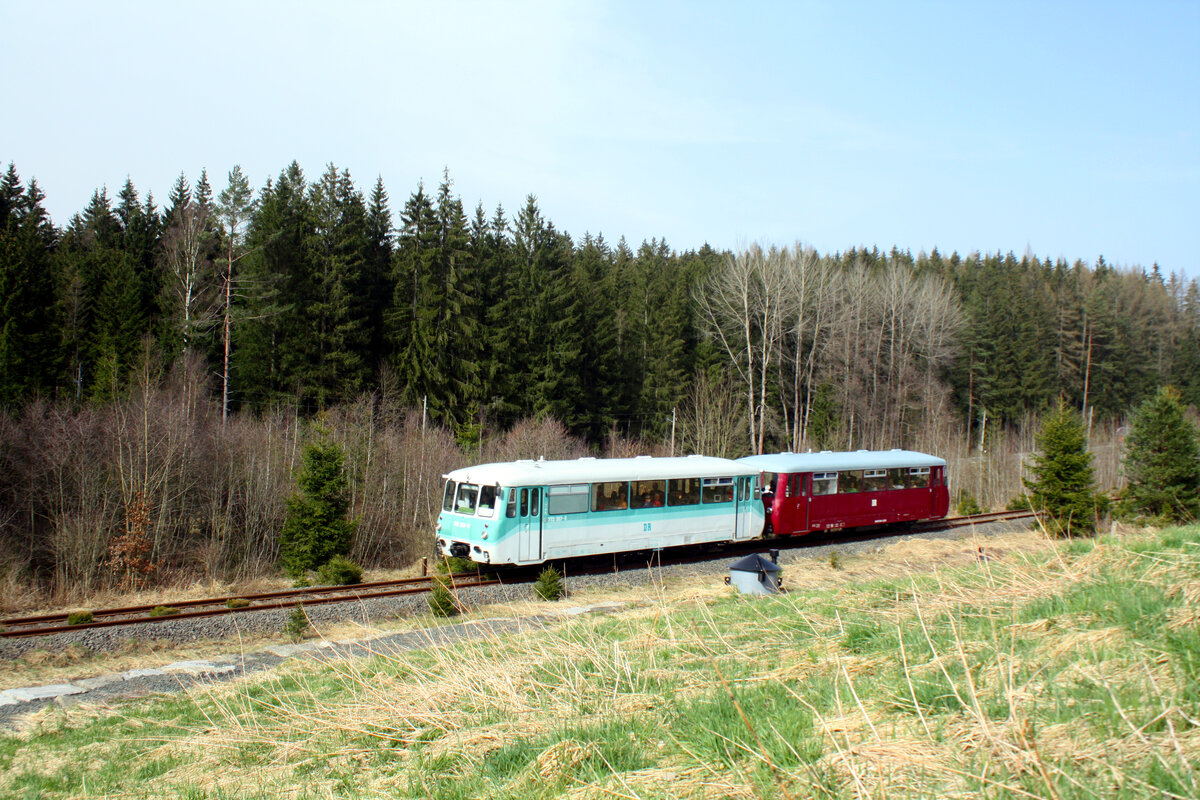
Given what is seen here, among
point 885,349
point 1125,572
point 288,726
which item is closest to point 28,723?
point 288,726

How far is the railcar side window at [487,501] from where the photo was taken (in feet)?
58.0

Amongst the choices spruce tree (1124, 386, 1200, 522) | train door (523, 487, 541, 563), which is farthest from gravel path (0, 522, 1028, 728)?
spruce tree (1124, 386, 1200, 522)

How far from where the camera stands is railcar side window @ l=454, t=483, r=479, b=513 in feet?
59.9

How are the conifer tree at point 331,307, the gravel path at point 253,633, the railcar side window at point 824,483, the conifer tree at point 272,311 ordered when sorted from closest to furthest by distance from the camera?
1. the gravel path at point 253,633
2. the railcar side window at point 824,483
3. the conifer tree at point 272,311
4. the conifer tree at point 331,307

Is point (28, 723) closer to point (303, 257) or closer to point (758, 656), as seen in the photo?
point (758, 656)

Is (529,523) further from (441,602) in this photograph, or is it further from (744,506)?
(744,506)

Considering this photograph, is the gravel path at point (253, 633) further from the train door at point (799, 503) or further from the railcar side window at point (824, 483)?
the railcar side window at point (824, 483)

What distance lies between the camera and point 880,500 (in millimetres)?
25969

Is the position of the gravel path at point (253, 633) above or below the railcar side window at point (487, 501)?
below

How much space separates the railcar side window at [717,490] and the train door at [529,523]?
5240mm

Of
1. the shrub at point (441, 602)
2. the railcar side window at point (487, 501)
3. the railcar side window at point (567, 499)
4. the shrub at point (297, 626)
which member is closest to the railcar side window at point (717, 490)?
the railcar side window at point (567, 499)

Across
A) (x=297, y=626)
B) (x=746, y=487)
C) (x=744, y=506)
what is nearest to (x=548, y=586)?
(x=297, y=626)

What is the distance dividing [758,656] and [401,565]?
23.7m

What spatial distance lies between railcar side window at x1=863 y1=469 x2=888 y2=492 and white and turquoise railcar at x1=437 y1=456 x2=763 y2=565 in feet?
18.8
